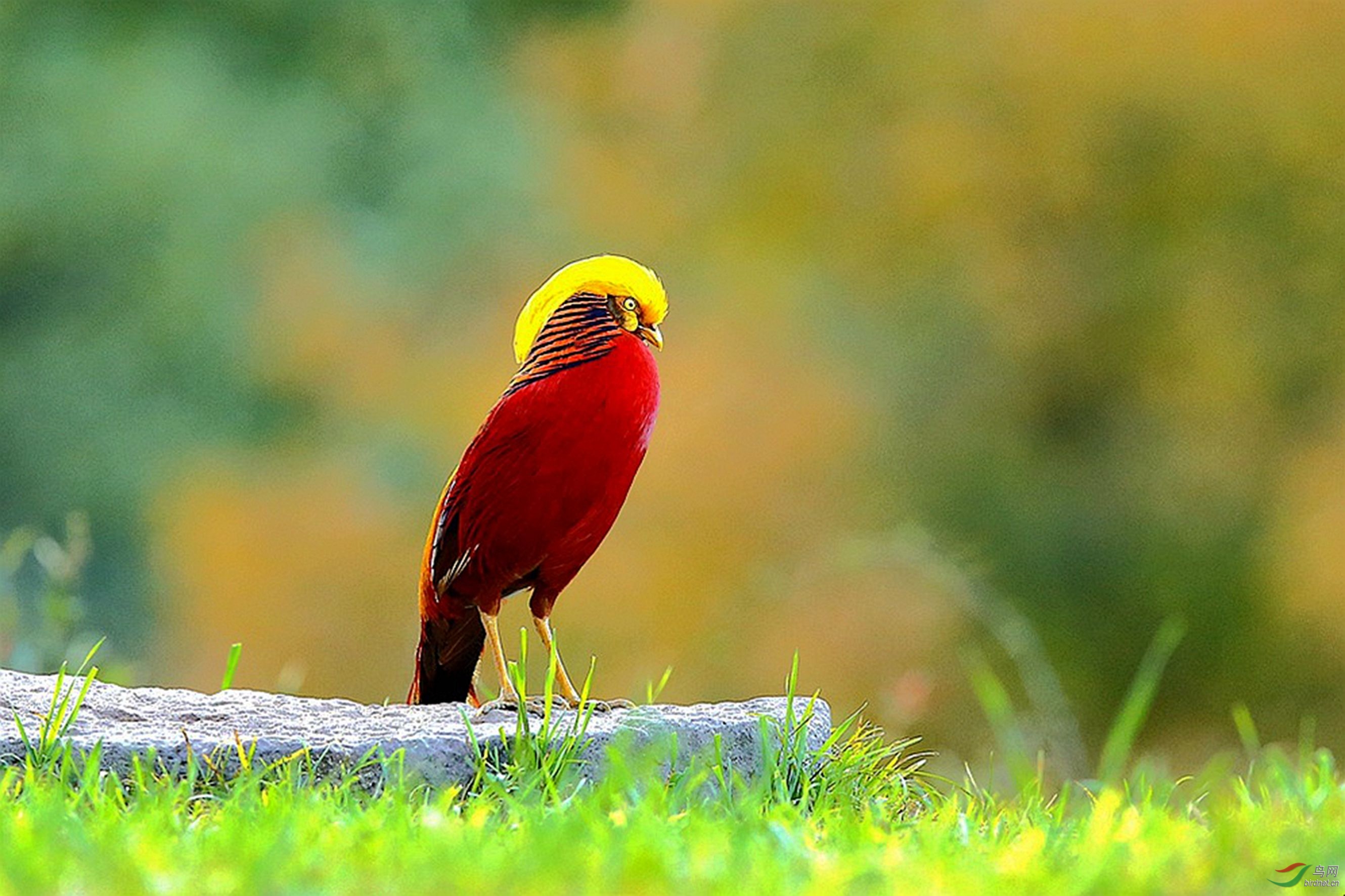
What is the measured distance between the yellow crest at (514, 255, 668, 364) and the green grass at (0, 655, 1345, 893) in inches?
33.9

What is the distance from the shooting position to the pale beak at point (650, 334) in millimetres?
4023

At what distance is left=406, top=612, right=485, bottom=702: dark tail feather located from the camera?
13.6 ft

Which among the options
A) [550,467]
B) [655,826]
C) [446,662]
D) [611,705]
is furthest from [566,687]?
[655,826]

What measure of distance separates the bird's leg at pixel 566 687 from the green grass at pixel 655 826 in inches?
13.7

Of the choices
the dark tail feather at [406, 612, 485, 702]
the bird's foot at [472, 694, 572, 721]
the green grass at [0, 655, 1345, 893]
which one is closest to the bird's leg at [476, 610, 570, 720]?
the bird's foot at [472, 694, 572, 721]

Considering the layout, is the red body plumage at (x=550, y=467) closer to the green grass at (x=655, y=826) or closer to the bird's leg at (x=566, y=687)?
the bird's leg at (x=566, y=687)

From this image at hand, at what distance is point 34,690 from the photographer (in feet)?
13.3

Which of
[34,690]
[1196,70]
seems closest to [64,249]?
[1196,70]

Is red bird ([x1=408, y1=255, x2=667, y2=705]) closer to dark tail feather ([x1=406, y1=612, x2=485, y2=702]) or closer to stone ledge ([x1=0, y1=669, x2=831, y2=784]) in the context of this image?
dark tail feather ([x1=406, y1=612, x2=485, y2=702])

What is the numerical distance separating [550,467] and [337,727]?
0.66 meters

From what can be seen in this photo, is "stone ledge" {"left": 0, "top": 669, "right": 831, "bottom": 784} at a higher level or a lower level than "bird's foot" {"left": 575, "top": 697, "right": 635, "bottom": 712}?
higher

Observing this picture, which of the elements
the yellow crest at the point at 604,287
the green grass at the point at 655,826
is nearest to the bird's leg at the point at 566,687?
the green grass at the point at 655,826

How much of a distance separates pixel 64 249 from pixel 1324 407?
26.4 feet

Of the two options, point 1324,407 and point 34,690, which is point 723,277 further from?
point 34,690
